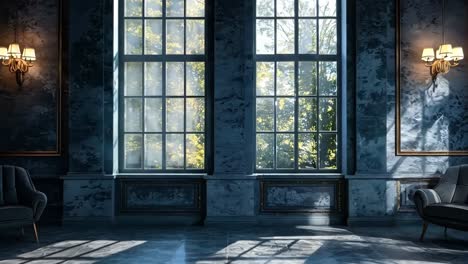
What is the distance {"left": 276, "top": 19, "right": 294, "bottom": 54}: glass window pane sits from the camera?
278 inches

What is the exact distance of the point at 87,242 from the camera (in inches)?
221

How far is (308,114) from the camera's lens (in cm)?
705

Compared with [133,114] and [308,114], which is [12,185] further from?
[308,114]

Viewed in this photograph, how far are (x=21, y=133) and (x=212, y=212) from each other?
291 cm

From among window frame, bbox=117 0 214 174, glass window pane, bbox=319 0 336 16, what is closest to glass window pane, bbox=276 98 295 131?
window frame, bbox=117 0 214 174

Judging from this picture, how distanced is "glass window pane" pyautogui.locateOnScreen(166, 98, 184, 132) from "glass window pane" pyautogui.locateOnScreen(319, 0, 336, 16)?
2417mm

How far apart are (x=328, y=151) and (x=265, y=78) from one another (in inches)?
55.1

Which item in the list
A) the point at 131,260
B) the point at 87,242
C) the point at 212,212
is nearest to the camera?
the point at 131,260

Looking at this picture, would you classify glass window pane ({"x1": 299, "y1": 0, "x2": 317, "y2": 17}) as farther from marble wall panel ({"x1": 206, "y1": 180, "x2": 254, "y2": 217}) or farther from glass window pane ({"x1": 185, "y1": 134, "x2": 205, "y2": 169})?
marble wall panel ({"x1": 206, "y1": 180, "x2": 254, "y2": 217})

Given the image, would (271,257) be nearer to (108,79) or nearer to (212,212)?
(212,212)

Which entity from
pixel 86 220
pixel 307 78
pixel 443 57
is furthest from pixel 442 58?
pixel 86 220

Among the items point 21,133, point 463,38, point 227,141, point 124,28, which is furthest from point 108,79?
point 463,38

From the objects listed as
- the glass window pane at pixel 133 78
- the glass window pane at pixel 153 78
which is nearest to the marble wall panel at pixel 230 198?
the glass window pane at pixel 153 78

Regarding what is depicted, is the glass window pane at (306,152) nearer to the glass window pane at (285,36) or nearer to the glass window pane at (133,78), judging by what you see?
the glass window pane at (285,36)
